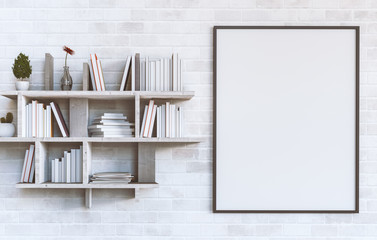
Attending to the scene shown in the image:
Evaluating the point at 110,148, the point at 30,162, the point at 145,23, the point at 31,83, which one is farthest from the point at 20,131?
the point at 145,23

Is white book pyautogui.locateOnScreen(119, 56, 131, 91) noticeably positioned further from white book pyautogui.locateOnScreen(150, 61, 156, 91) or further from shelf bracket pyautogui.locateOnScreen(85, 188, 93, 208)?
shelf bracket pyautogui.locateOnScreen(85, 188, 93, 208)

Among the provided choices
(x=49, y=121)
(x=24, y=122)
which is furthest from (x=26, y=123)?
(x=49, y=121)

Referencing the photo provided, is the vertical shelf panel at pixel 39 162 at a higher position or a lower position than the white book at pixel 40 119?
lower

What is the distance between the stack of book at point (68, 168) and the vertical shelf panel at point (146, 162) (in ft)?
1.18

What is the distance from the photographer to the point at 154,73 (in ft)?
7.82

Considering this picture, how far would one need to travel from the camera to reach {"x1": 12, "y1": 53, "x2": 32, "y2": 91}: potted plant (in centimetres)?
235

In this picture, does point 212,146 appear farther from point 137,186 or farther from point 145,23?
point 145,23

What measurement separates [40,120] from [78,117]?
222 millimetres

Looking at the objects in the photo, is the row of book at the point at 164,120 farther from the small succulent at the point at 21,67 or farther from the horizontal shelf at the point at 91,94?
the small succulent at the point at 21,67

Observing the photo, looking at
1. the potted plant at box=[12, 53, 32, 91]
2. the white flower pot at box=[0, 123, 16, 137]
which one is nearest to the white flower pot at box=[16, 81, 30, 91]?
the potted plant at box=[12, 53, 32, 91]

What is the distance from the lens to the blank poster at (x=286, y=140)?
2514mm

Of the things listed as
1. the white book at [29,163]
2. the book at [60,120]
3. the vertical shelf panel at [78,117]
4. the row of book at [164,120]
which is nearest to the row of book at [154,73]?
the row of book at [164,120]

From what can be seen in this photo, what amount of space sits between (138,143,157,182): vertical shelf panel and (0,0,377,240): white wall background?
0.09 metres

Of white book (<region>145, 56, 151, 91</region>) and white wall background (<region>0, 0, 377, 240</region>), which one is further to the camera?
white wall background (<region>0, 0, 377, 240</region>)
